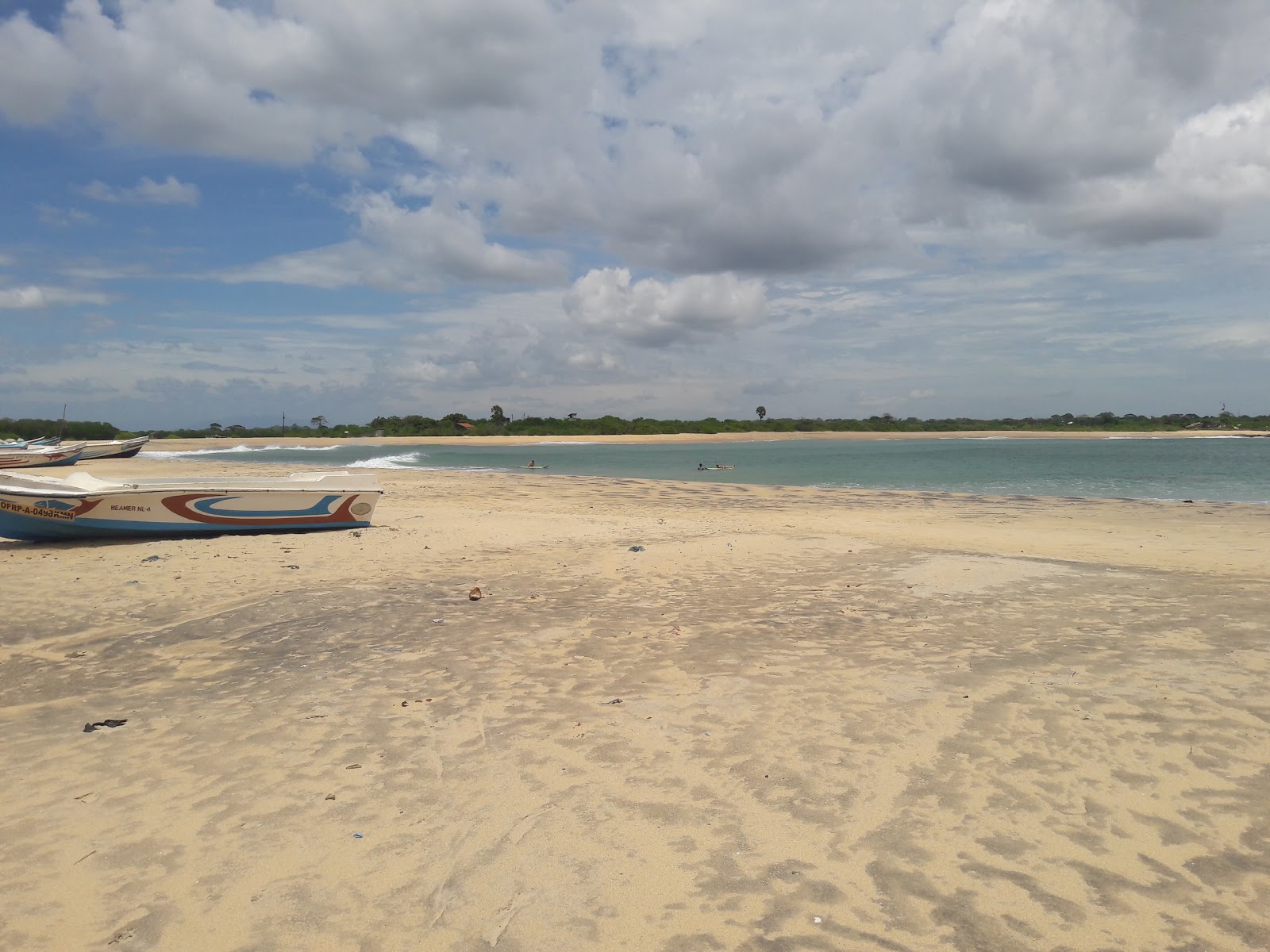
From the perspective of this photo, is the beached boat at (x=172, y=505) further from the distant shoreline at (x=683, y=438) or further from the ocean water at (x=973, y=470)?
the distant shoreline at (x=683, y=438)

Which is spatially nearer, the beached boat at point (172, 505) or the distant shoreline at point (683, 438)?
the beached boat at point (172, 505)

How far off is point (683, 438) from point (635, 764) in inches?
3911

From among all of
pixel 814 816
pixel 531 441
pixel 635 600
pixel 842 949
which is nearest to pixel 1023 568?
pixel 635 600

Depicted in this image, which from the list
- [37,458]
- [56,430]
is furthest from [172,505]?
[56,430]

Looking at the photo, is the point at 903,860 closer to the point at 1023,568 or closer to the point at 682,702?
the point at 682,702

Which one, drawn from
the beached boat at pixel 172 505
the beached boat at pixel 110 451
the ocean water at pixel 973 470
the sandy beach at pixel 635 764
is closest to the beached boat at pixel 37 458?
the beached boat at pixel 110 451

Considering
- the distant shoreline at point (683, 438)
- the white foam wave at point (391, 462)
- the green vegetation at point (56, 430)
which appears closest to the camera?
the white foam wave at point (391, 462)

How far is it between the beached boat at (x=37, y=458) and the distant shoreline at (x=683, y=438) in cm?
4686

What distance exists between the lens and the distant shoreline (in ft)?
296

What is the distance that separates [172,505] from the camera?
11.7m

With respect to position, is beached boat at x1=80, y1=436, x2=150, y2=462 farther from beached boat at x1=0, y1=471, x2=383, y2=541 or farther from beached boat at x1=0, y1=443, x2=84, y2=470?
beached boat at x1=0, y1=471, x2=383, y2=541

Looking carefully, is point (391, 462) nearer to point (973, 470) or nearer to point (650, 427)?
point (973, 470)

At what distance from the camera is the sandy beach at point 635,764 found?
296 cm

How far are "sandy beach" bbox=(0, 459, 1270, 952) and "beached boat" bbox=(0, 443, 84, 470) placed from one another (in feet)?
94.4
